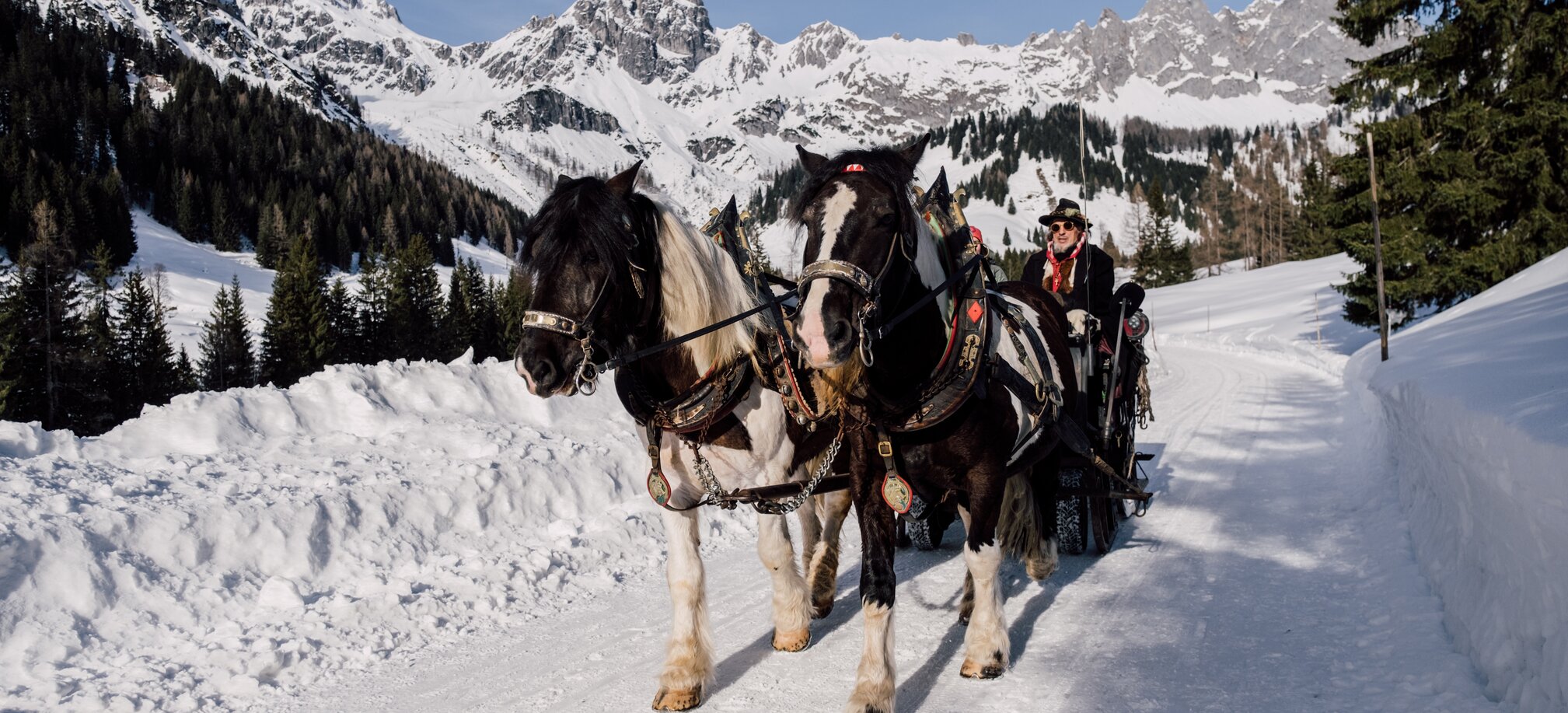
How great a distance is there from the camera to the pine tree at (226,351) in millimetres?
48594

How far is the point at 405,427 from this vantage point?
28.0ft

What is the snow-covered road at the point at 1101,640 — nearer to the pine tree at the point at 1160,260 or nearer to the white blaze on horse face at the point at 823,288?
the white blaze on horse face at the point at 823,288

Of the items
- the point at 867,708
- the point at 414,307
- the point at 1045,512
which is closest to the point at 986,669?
the point at 867,708

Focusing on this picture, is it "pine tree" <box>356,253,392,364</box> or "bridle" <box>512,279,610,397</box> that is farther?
"pine tree" <box>356,253,392,364</box>

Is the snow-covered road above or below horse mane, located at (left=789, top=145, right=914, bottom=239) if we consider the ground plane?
below

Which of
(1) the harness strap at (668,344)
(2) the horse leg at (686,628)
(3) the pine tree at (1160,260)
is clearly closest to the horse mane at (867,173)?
(1) the harness strap at (668,344)

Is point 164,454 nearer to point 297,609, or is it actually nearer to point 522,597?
point 297,609

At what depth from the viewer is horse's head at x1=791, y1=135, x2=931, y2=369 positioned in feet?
10.1

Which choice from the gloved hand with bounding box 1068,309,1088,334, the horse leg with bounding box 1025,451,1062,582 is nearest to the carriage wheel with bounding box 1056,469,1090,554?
the horse leg with bounding box 1025,451,1062,582

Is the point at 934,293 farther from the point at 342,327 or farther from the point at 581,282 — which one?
the point at 342,327

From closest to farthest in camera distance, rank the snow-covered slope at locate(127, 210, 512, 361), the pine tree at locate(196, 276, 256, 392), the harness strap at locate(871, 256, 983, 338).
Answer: the harness strap at locate(871, 256, 983, 338), the pine tree at locate(196, 276, 256, 392), the snow-covered slope at locate(127, 210, 512, 361)

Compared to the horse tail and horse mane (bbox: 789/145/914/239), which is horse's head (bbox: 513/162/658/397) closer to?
horse mane (bbox: 789/145/914/239)

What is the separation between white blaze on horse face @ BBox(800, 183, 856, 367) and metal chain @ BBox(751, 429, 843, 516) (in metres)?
1.19

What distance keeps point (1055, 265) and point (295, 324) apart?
5317cm
